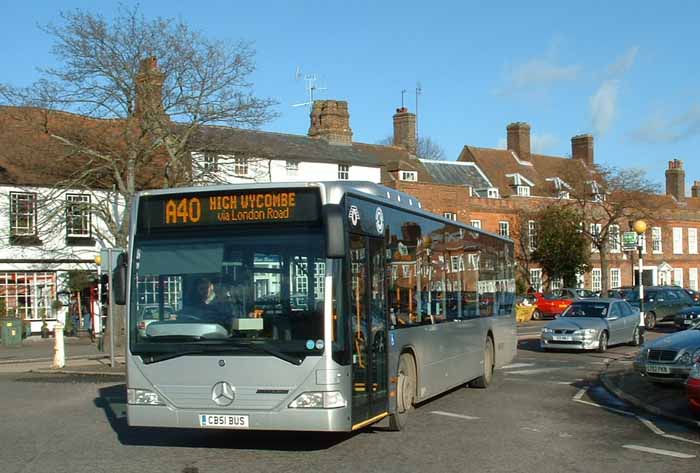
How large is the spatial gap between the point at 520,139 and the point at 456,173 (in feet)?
31.9

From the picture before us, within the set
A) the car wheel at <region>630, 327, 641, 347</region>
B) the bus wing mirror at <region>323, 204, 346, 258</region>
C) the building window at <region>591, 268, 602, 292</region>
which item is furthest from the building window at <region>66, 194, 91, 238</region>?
the building window at <region>591, 268, 602, 292</region>

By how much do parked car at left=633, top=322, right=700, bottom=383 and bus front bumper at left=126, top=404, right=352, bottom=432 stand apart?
7.81 metres

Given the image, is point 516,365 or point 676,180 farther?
point 676,180

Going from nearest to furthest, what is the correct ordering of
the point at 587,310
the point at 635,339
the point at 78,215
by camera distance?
the point at 587,310
the point at 635,339
the point at 78,215

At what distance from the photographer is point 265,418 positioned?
933cm

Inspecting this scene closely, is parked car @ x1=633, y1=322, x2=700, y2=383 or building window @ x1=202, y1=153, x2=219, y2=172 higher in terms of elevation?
building window @ x1=202, y1=153, x2=219, y2=172

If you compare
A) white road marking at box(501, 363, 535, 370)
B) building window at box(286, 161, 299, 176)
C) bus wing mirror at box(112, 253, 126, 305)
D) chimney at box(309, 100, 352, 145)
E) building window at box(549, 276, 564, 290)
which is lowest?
white road marking at box(501, 363, 535, 370)

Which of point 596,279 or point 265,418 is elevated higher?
point 596,279

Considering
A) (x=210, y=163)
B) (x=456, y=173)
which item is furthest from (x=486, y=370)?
(x=456, y=173)

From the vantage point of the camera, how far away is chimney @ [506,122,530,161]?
6894 centimetres

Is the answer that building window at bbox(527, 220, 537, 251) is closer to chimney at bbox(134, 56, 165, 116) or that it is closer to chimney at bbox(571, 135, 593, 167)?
chimney at bbox(571, 135, 593, 167)

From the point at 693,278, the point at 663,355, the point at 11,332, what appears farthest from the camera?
the point at 693,278

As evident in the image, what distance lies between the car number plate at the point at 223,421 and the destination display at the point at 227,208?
7.03ft

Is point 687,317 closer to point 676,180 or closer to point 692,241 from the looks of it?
point 692,241
